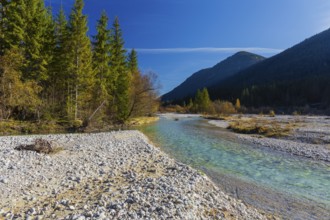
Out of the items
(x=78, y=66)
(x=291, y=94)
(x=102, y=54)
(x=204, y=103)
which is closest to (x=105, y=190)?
(x=78, y=66)

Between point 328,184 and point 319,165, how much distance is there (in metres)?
3.50

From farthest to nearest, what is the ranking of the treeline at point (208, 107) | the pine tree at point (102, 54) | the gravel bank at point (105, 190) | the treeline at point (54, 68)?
the treeline at point (208, 107) → the pine tree at point (102, 54) → the treeline at point (54, 68) → the gravel bank at point (105, 190)

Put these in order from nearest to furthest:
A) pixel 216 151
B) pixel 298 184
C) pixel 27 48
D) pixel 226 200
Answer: pixel 226 200
pixel 298 184
pixel 216 151
pixel 27 48

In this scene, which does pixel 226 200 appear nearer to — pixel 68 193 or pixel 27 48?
pixel 68 193

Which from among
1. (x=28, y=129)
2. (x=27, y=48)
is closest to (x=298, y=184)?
(x=28, y=129)

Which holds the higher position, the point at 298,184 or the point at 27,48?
the point at 27,48

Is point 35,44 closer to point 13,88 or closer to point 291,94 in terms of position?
point 13,88

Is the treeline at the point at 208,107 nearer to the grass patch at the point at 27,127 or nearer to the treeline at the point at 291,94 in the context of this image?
the treeline at the point at 291,94

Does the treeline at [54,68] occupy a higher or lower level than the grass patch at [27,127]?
higher

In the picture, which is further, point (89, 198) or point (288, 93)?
point (288, 93)

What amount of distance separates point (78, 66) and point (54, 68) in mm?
3800

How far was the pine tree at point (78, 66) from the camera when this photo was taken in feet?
93.6

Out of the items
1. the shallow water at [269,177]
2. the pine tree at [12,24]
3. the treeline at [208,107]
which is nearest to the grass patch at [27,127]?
the pine tree at [12,24]

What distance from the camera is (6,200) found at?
6.86 meters
